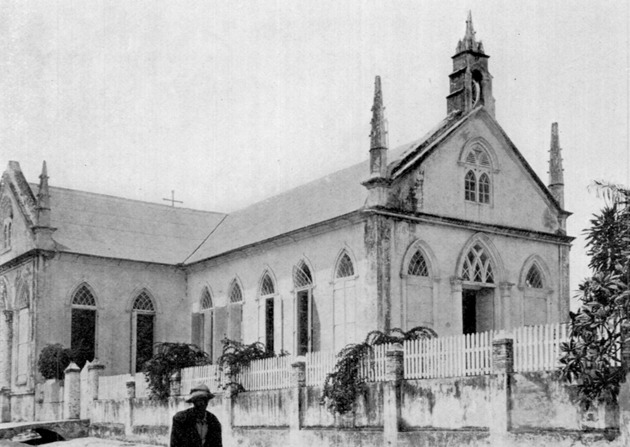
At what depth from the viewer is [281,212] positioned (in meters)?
32.8

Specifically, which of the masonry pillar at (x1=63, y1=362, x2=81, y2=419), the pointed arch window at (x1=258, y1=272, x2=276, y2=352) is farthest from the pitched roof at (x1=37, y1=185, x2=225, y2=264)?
the pointed arch window at (x1=258, y1=272, x2=276, y2=352)

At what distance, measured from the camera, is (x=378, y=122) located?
25.9 meters

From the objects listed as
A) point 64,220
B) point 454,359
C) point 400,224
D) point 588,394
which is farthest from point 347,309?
point 64,220

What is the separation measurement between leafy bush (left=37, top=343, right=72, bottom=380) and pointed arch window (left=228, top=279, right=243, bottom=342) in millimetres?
5885

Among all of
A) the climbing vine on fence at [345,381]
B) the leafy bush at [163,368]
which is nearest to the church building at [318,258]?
the leafy bush at [163,368]

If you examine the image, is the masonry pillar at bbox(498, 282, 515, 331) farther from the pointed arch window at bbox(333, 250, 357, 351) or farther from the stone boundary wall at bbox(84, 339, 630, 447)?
the stone boundary wall at bbox(84, 339, 630, 447)

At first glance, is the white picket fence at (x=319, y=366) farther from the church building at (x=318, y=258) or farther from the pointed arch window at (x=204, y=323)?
the pointed arch window at (x=204, y=323)

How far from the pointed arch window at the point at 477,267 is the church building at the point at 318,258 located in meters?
0.05

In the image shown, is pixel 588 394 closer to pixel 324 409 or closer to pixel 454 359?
pixel 454 359

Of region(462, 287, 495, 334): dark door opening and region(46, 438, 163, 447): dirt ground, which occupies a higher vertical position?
region(462, 287, 495, 334): dark door opening

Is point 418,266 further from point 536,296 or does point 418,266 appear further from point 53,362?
point 53,362

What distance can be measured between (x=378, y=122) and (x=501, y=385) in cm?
1083

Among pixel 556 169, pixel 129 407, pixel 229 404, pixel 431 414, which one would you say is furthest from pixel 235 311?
pixel 431 414

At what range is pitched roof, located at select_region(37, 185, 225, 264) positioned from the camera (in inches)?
1406
